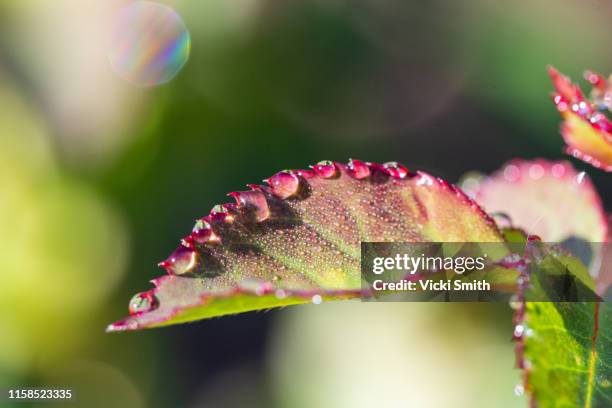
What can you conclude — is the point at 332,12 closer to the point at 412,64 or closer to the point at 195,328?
the point at 412,64

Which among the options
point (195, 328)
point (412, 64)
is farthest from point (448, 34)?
point (195, 328)

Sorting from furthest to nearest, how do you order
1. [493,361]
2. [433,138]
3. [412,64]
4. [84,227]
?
[412,64] < [433,138] < [84,227] < [493,361]

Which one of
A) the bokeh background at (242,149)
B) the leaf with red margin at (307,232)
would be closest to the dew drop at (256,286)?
the leaf with red margin at (307,232)

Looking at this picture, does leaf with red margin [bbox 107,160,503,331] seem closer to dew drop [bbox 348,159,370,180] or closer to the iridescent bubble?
dew drop [bbox 348,159,370,180]

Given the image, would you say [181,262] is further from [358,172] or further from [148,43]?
[148,43]

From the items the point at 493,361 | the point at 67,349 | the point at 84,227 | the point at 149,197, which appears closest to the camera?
the point at 493,361

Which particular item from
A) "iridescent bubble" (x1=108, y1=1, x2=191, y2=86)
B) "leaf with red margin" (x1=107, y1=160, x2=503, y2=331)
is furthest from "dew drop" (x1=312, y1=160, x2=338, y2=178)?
"iridescent bubble" (x1=108, y1=1, x2=191, y2=86)
